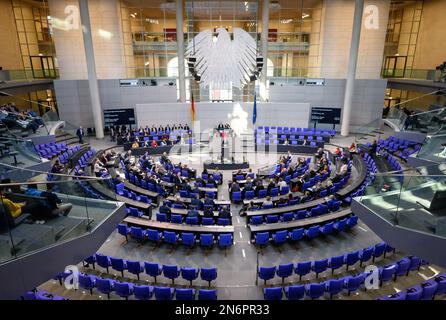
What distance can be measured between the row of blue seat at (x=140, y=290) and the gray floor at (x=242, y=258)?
1.75ft

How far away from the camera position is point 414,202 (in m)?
6.80

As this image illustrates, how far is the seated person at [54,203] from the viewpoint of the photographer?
5969 mm

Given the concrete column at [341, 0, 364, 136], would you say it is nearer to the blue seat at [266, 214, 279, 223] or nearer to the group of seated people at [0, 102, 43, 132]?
the blue seat at [266, 214, 279, 223]

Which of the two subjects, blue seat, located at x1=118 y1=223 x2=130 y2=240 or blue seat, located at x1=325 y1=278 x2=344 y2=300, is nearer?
blue seat, located at x1=325 y1=278 x2=344 y2=300

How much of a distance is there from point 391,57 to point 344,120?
10239 millimetres

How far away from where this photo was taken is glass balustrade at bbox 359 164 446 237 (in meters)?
6.25

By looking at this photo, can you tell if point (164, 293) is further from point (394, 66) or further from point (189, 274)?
point (394, 66)

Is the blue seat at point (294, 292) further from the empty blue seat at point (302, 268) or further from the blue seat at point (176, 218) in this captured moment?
the blue seat at point (176, 218)

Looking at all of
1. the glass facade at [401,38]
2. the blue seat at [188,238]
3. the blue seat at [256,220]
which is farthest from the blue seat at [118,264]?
the glass facade at [401,38]

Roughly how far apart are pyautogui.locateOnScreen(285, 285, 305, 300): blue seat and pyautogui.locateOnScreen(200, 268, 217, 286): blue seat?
6.35ft

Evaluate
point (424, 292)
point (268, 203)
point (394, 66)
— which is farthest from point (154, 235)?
point (394, 66)

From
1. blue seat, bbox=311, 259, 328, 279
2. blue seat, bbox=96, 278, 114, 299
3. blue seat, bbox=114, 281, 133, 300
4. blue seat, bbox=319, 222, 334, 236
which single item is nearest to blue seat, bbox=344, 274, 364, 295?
blue seat, bbox=311, 259, 328, 279

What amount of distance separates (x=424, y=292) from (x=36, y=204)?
28.9 feet

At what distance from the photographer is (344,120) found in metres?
25.0
